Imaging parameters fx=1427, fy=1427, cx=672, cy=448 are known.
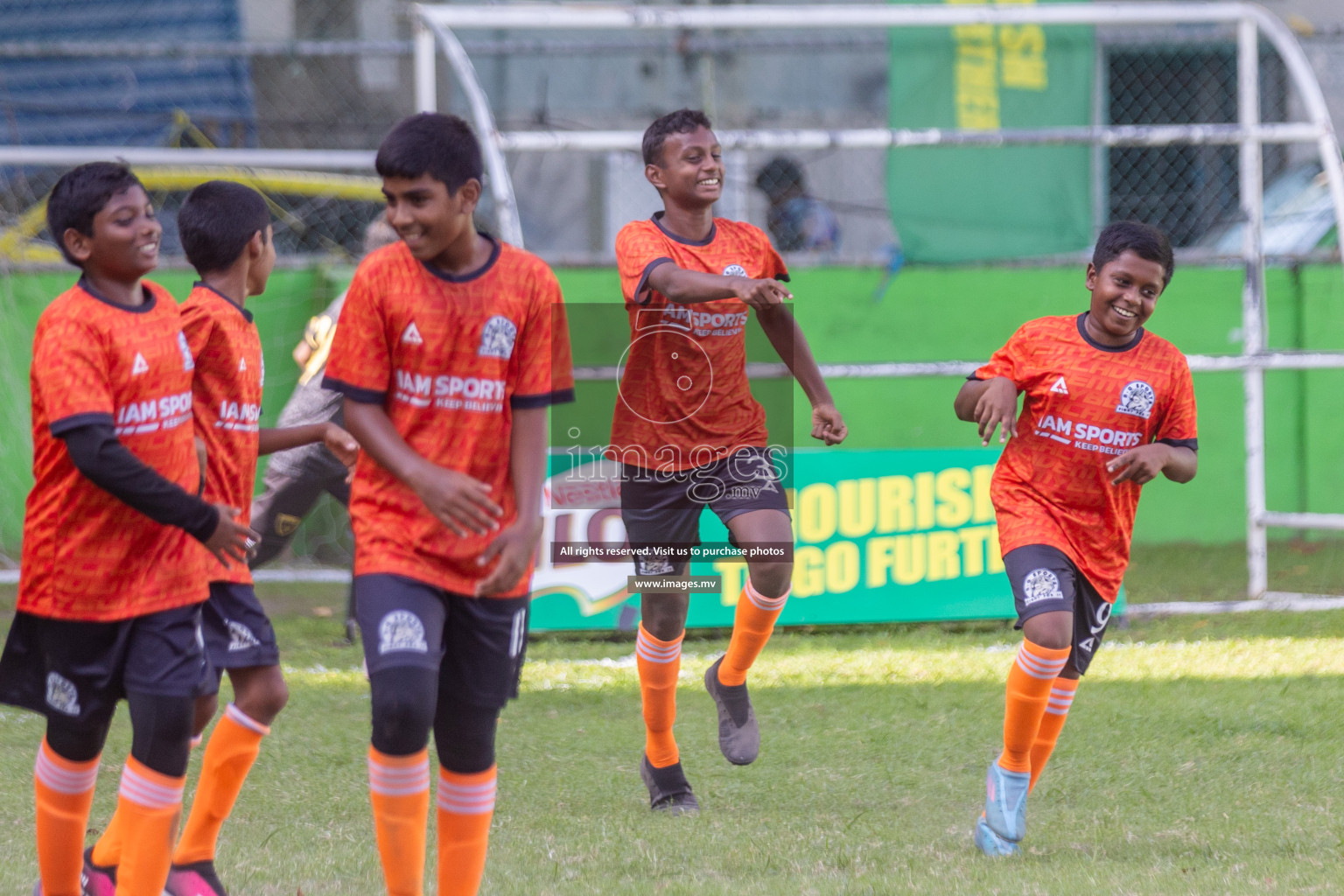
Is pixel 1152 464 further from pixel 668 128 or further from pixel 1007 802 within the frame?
pixel 668 128

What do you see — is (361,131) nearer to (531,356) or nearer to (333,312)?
(333,312)

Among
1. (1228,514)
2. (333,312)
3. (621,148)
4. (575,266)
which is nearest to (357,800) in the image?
(333,312)

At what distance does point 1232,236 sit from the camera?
440 inches

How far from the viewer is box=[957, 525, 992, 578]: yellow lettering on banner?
7.55 metres

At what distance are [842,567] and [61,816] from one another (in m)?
4.81

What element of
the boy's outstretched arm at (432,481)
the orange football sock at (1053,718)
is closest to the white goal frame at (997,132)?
the orange football sock at (1053,718)

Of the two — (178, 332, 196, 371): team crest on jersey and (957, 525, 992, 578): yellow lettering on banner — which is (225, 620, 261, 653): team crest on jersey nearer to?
(178, 332, 196, 371): team crest on jersey

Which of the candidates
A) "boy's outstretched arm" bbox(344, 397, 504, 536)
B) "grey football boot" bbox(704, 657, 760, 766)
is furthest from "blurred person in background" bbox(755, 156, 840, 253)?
"boy's outstretched arm" bbox(344, 397, 504, 536)

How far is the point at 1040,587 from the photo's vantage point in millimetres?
4191

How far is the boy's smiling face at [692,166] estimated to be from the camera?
4684 mm

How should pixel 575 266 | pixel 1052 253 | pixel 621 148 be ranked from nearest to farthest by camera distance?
pixel 621 148
pixel 1052 253
pixel 575 266

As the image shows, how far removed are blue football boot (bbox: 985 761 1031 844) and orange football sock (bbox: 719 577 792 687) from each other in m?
1.00

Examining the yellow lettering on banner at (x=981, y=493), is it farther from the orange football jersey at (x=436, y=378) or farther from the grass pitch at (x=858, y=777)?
the orange football jersey at (x=436, y=378)

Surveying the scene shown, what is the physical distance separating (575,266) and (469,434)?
19.5 ft
